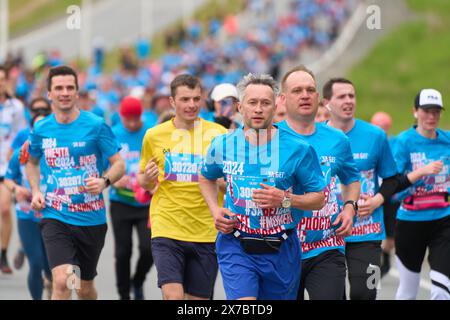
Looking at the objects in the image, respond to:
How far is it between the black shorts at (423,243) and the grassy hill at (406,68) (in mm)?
31268

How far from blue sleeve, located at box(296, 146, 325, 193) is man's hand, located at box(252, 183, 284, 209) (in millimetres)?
281

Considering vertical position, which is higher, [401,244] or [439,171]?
[439,171]

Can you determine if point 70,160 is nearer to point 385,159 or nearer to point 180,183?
point 180,183

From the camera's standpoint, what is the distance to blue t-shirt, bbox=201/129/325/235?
8.66 m

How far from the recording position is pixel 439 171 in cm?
1138

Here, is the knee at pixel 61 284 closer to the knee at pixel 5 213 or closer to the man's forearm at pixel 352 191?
the man's forearm at pixel 352 191

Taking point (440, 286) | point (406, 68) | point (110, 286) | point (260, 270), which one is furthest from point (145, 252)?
point (406, 68)

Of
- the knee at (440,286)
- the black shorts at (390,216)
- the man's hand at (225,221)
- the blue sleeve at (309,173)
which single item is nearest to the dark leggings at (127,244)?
the knee at (440,286)

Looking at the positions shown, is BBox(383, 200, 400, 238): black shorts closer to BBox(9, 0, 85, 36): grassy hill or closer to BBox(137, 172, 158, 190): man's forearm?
BBox(137, 172, 158, 190): man's forearm

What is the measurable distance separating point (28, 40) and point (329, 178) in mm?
54998

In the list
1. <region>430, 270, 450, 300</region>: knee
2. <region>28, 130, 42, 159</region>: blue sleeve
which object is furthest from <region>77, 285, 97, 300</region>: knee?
<region>430, 270, 450, 300</region>: knee

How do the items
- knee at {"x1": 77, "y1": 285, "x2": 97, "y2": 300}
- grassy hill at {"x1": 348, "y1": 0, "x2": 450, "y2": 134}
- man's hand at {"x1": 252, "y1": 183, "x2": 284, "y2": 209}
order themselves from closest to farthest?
man's hand at {"x1": 252, "y1": 183, "x2": 284, "y2": 209}, knee at {"x1": 77, "y1": 285, "x2": 97, "y2": 300}, grassy hill at {"x1": 348, "y1": 0, "x2": 450, "y2": 134}
